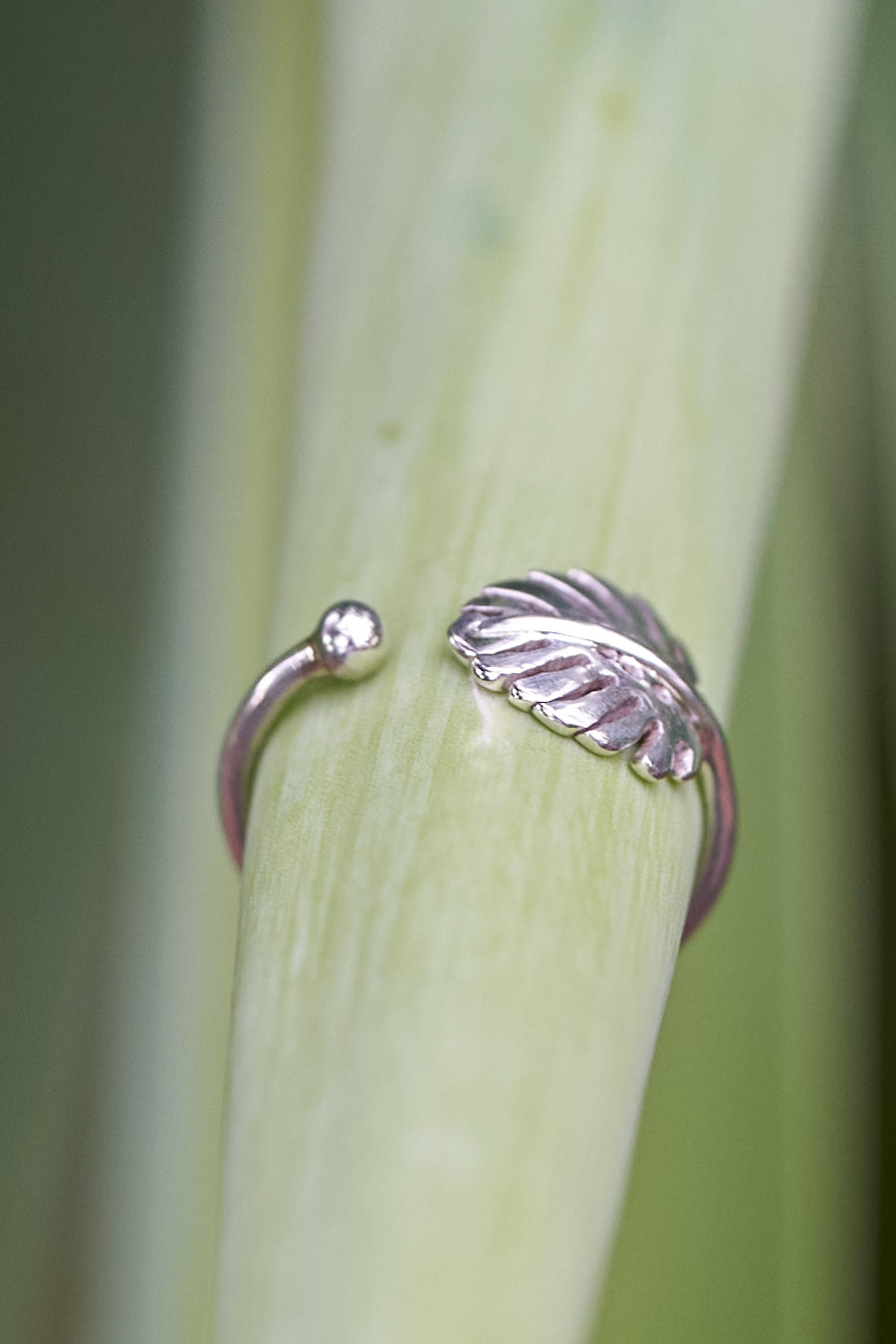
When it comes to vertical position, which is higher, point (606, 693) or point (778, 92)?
point (778, 92)

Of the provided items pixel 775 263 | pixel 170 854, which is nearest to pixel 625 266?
pixel 775 263

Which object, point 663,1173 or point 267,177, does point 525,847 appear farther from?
point 267,177
